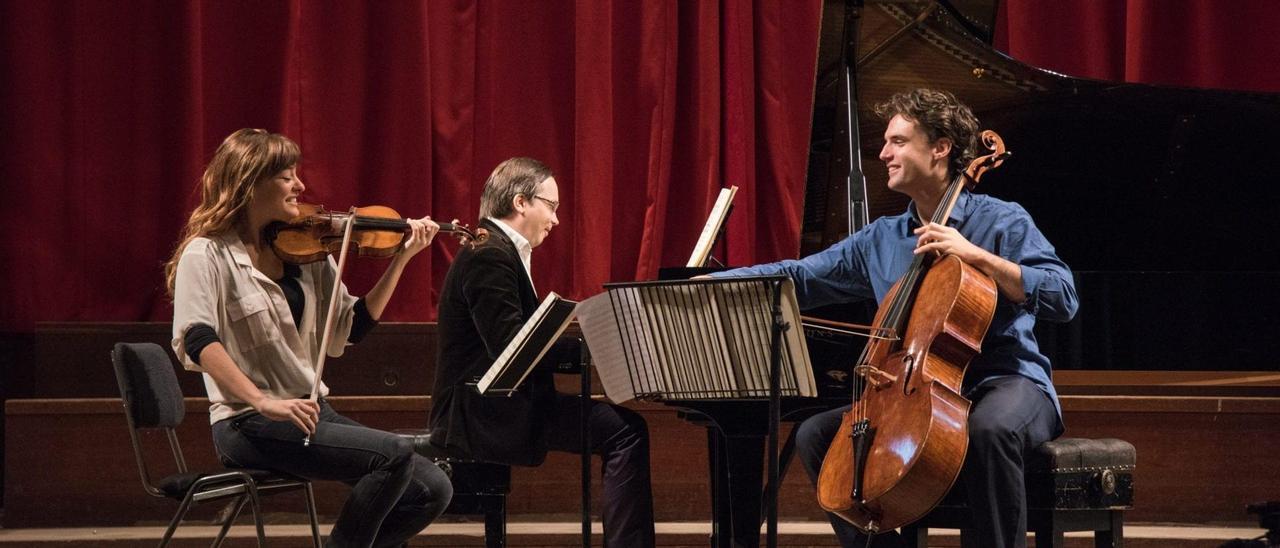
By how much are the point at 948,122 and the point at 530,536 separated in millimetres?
1991

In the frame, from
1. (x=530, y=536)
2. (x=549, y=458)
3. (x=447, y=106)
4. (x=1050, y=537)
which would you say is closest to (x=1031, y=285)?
(x=1050, y=537)

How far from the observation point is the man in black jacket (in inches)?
125

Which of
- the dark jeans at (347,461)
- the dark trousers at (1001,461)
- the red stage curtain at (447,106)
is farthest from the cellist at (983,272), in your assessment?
the red stage curtain at (447,106)

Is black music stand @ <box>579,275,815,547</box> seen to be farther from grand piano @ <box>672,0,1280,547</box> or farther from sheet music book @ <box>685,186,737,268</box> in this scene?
grand piano @ <box>672,0,1280,547</box>

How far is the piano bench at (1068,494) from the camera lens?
8.59 ft

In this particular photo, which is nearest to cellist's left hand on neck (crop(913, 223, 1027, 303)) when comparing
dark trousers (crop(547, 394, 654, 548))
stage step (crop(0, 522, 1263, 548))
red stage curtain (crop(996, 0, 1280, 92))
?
dark trousers (crop(547, 394, 654, 548))

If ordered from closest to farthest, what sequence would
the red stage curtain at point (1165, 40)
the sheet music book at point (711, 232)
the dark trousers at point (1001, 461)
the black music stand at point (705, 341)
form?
1. the black music stand at point (705, 341)
2. the dark trousers at point (1001, 461)
3. the sheet music book at point (711, 232)
4. the red stage curtain at point (1165, 40)

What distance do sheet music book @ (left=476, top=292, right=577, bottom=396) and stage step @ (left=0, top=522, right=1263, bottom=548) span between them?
1426 millimetres

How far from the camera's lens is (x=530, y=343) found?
276 centimetres

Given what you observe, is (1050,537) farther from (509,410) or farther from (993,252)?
(509,410)

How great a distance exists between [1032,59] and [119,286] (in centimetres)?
366

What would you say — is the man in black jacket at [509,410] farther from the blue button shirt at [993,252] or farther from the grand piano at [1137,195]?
the grand piano at [1137,195]

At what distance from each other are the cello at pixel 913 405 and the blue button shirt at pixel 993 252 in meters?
0.21

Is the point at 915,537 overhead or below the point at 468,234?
below
